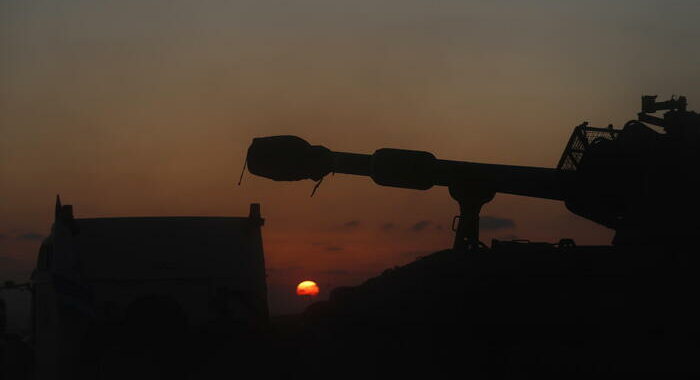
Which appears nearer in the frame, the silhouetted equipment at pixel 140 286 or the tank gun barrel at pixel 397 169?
the tank gun barrel at pixel 397 169

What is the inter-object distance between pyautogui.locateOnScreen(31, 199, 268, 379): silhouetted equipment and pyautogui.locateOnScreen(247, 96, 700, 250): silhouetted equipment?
4.81 feet

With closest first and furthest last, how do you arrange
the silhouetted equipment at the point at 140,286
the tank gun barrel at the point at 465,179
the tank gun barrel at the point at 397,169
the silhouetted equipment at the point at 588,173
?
the silhouetted equipment at the point at 588,173
the tank gun barrel at the point at 465,179
the tank gun barrel at the point at 397,169
the silhouetted equipment at the point at 140,286

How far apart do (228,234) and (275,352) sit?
12.3 feet

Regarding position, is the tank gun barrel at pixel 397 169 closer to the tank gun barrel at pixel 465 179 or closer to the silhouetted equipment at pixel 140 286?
the tank gun barrel at pixel 465 179

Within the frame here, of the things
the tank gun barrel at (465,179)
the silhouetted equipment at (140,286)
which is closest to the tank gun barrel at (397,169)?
the tank gun barrel at (465,179)

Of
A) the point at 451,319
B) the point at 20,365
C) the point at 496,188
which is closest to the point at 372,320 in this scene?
the point at 451,319

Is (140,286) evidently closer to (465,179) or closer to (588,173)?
(465,179)

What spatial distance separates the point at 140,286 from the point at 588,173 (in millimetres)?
5876

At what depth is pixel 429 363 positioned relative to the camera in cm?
725

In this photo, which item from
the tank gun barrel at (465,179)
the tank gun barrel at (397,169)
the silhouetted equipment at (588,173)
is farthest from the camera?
the tank gun barrel at (397,169)

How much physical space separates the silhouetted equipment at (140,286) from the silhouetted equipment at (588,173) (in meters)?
1.47

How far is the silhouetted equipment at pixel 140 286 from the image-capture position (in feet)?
37.0

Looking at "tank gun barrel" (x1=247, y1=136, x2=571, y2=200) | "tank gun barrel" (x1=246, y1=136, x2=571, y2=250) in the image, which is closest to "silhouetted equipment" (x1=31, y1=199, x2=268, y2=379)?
"tank gun barrel" (x1=247, y1=136, x2=571, y2=200)

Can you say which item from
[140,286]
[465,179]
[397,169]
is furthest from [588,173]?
[140,286]
